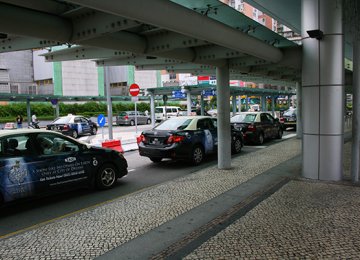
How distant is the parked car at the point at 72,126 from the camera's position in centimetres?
2198

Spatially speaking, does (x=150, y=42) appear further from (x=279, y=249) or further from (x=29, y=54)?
(x=29, y=54)

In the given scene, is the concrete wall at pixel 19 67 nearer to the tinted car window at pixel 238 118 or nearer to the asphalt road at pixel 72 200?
the tinted car window at pixel 238 118

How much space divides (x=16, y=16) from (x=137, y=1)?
170 cm

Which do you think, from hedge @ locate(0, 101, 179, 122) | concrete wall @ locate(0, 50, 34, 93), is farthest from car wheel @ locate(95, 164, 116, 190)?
concrete wall @ locate(0, 50, 34, 93)

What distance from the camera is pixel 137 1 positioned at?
4348mm

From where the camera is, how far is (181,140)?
9.90 m

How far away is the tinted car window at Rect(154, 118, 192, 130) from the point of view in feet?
34.4

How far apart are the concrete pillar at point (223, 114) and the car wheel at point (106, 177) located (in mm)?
3069

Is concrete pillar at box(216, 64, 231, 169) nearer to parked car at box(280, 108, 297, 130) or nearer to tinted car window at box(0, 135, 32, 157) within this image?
tinted car window at box(0, 135, 32, 157)

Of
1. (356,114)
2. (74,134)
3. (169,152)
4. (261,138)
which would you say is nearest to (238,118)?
(261,138)

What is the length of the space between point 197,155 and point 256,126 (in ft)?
18.0

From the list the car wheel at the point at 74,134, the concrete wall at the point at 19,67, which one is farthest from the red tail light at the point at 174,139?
the concrete wall at the point at 19,67

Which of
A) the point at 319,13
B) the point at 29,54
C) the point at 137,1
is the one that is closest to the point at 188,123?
the point at 319,13

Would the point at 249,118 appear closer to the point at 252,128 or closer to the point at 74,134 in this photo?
the point at 252,128
